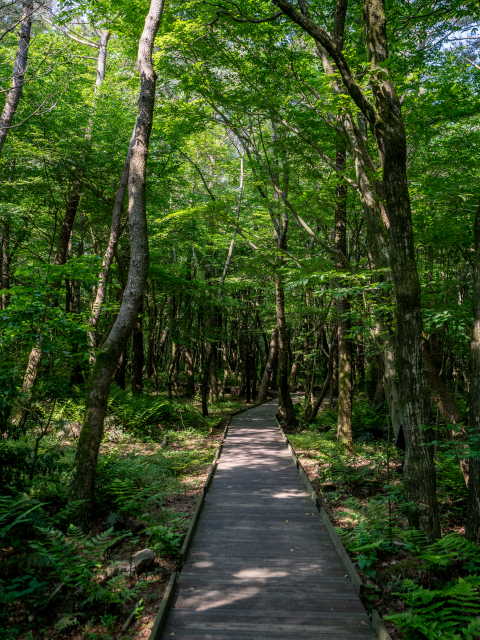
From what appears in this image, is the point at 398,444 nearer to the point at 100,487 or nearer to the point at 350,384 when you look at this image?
the point at 100,487

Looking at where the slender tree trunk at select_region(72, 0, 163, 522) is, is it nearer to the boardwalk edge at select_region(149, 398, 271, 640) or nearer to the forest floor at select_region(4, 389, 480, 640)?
the forest floor at select_region(4, 389, 480, 640)

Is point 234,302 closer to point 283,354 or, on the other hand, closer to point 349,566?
point 283,354

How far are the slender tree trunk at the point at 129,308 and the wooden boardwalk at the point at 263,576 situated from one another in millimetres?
1929

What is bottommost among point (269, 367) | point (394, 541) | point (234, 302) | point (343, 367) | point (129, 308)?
point (394, 541)

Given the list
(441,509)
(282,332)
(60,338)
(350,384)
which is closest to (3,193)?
(60,338)

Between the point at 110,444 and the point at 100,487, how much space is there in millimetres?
4614

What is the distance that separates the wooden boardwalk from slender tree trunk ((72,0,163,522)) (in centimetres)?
193

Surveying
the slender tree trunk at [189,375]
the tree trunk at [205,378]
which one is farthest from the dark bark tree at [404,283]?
the slender tree trunk at [189,375]

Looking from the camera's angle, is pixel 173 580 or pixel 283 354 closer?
pixel 173 580

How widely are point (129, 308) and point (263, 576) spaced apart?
4167mm

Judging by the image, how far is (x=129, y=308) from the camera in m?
6.17

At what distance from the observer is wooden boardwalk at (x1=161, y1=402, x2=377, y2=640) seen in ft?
11.7

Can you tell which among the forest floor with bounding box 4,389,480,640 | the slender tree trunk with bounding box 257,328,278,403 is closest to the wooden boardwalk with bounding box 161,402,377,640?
the forest floor with bounding box 4,389,480,640

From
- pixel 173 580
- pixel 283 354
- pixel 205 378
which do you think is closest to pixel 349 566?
pixel 173 580
